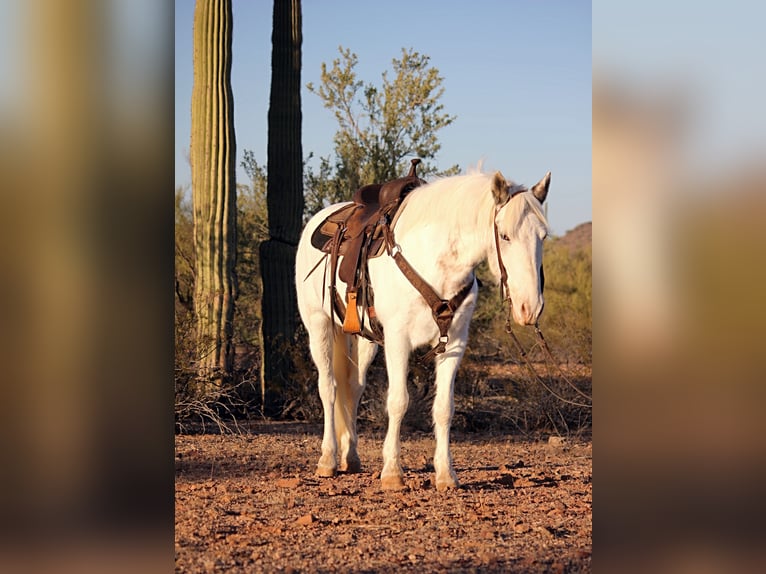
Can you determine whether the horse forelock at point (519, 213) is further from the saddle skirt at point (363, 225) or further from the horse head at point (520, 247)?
the saddle skirt at point (363, 225)

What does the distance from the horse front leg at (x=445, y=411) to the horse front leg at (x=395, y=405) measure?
0.24 metres

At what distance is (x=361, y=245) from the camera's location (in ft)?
21.6

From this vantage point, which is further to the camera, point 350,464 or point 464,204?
point 350,464

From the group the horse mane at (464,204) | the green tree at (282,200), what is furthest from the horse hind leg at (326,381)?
the green tree at (282,200)

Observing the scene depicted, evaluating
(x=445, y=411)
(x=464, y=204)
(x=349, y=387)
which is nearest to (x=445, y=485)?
(x=445, y=411)

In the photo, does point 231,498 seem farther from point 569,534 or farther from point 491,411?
point 491,411

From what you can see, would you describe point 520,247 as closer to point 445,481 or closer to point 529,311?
point 529,311

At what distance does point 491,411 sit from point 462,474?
3.45 m

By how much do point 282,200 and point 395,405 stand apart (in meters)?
5.53

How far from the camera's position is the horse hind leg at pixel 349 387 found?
7105 millimetres
